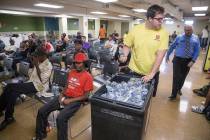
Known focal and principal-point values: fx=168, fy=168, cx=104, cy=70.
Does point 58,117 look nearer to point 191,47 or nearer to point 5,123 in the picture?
point 5,123

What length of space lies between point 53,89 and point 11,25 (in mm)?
9845

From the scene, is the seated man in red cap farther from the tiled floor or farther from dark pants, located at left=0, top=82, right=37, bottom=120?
dark pants, located at left=0, top=82, right=37, bottom=120

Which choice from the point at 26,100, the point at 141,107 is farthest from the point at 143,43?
the point at 26,100

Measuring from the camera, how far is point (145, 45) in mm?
1888

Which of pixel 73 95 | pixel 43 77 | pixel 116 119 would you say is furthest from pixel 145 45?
pixel 43 77

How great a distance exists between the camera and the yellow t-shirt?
186 centimetres

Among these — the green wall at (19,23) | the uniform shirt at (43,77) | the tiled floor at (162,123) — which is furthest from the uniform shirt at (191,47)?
the green wall at (19,23)

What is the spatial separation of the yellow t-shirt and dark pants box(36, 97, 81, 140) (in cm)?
98

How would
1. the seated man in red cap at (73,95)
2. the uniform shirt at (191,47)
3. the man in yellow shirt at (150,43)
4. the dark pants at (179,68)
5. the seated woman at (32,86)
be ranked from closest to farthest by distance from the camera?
the man in yellow shirt at (150,43) → the seated man in red cap at (73,95) → the seated woman at (32,86) → the uniform shirt at (191,47) → the dark pants at (179,68)

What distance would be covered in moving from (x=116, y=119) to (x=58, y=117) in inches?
38.8

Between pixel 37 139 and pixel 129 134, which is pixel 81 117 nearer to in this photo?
pixel 37 139

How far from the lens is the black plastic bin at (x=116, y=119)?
4.30 ft

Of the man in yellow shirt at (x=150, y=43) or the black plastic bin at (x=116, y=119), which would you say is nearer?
the black plastic bin at (x=116, y=119)

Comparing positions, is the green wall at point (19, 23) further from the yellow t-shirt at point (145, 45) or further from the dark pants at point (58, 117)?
the yellow t-shirt at point (145, 45)
